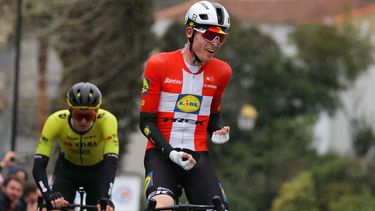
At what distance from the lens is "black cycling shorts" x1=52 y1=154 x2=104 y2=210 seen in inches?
606

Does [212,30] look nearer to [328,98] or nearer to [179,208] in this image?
[179,208]

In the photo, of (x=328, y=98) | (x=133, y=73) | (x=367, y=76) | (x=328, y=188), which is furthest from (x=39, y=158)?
(x=367, y=76)

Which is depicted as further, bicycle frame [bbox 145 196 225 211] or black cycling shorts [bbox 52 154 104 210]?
black cycling shorts [bbox 52 154 104 210]

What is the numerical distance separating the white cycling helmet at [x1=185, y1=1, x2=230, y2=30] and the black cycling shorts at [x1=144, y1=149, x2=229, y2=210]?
1.40 meters

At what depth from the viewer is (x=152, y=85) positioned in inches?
530

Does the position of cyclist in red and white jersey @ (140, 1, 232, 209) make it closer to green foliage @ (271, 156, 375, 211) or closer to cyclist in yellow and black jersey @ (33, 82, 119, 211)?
cyclist in yellow and black jersey @ (33, 82, 119, 211)

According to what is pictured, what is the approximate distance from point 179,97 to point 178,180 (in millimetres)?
871

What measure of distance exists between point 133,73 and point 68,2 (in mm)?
2911

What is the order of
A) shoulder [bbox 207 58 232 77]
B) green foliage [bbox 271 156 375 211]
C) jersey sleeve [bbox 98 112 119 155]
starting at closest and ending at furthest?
shoulder [bbox 207 58 232 77] → jersey sleeve [bbox 98 112 119 155] → green foliage [bbox 271 156 375 211]

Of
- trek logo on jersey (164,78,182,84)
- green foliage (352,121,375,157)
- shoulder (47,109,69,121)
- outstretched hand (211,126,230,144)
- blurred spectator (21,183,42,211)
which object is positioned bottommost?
blurred spectator (21,183,42,211)

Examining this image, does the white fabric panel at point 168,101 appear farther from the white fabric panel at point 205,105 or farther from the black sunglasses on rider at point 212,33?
the black sunglasses on rider at point 212,33

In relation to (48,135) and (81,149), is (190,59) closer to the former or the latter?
(48,135)

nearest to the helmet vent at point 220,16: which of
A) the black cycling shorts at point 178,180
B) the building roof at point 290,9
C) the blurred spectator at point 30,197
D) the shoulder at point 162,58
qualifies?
the shoulder at point 162,58

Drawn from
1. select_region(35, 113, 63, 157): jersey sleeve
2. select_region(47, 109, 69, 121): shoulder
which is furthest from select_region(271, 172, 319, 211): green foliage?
select_region(35, 113, 63, 157): jersey sleeve
